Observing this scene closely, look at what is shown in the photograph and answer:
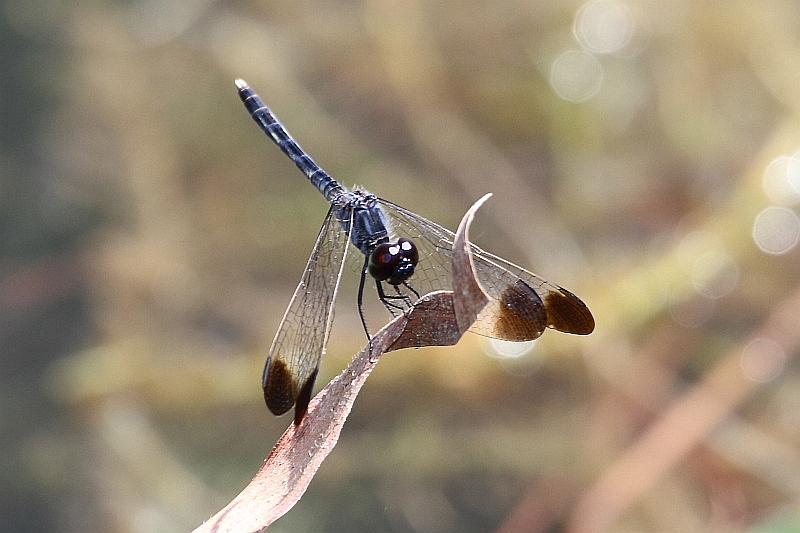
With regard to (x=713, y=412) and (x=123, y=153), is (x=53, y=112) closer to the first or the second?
(x=123, y=153)

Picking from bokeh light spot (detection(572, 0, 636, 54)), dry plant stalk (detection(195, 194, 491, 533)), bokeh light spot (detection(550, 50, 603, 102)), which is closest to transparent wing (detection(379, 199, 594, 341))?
dry plant stalk (detection(195, 194, 491, 533))

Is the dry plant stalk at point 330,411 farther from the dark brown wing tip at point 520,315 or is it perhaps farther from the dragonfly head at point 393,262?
the dragonfly head at point 393,262

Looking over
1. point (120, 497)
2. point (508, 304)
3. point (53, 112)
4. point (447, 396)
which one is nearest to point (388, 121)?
point (447, 396)

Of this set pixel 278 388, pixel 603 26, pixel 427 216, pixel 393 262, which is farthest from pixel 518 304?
pixel 603 26

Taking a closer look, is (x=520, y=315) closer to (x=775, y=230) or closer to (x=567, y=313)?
(x=567, y=313)

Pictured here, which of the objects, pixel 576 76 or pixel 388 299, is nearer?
pixel 388 299
